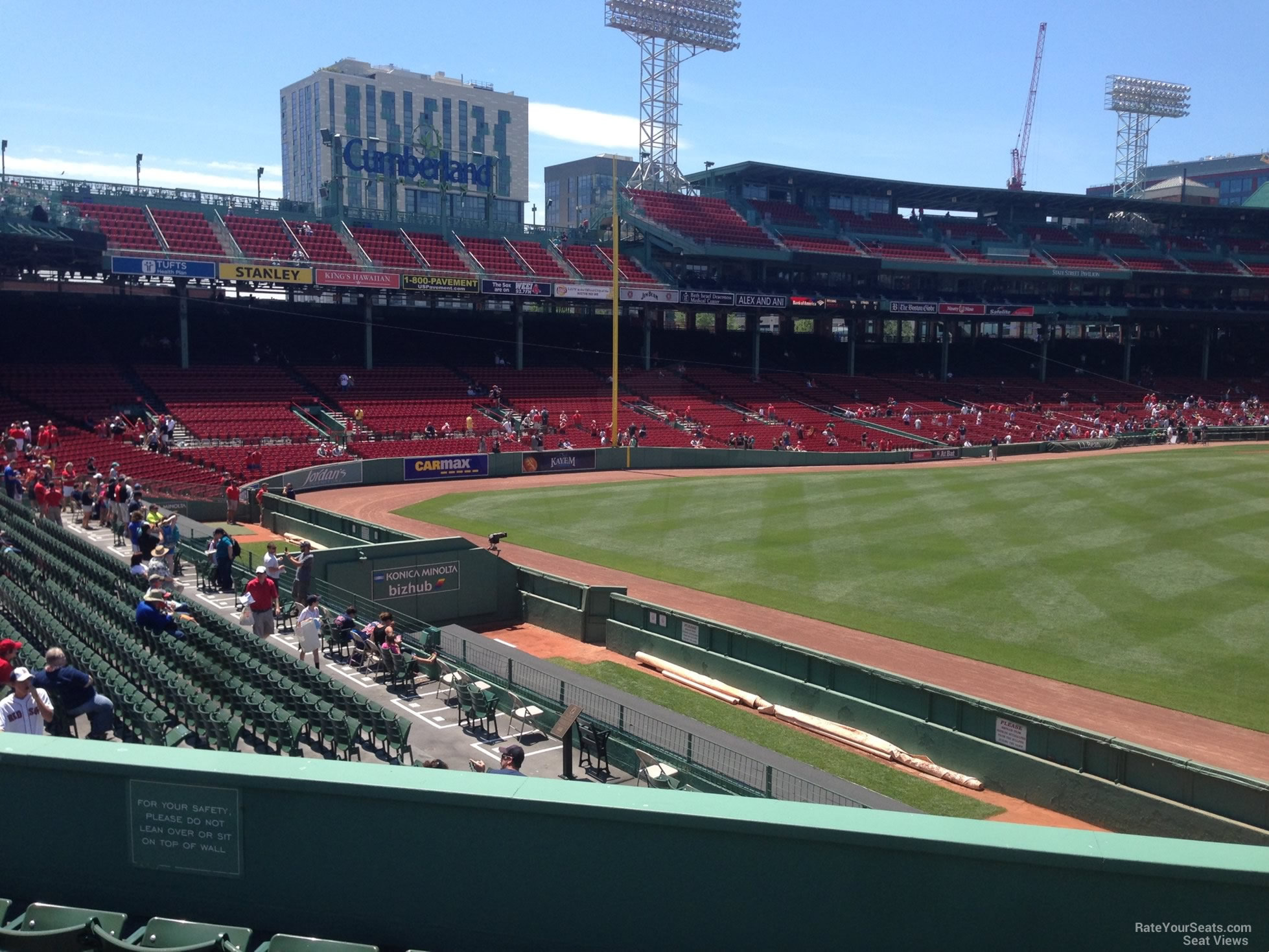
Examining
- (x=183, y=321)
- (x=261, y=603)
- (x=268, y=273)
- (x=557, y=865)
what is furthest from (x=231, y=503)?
(x=557, y=865)

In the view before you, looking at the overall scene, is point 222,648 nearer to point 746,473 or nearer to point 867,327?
point 746,473

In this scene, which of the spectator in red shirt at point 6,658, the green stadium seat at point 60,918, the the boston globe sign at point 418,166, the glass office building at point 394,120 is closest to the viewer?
the green stadium seat at point 60,918

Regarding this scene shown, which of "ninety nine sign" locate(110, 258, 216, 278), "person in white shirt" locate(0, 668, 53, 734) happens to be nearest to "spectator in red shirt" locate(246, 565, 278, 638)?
"person in white shirt" locate(0, 668, 53, 734)

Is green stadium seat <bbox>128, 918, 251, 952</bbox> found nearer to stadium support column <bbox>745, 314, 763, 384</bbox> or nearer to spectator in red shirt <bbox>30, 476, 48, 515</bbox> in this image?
spectator in red shirt <bbox>30, 476, 48, 515</bbox>

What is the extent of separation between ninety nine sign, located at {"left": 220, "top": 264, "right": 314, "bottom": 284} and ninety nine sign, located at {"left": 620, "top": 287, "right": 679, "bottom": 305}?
18.5 meters

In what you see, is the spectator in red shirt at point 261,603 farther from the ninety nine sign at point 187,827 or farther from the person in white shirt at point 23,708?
the ninety nine sign at point 187,827

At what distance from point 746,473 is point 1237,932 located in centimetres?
4146

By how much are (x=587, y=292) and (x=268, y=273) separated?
1735 centimetres

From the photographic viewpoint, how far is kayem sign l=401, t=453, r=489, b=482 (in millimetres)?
42062

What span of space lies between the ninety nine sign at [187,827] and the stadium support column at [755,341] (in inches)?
2325

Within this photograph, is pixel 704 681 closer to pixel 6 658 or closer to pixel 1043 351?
pixel 6 658

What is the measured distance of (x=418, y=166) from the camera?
5525cm

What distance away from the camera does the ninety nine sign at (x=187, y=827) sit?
555 cm

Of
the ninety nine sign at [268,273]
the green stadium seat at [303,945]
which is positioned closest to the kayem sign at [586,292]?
the ninety nine sign at [268,273]
